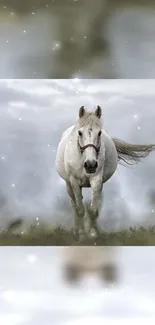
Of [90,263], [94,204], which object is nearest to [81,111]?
[94,204]

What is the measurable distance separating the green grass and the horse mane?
0.55 meters

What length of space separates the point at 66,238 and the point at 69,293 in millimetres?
923

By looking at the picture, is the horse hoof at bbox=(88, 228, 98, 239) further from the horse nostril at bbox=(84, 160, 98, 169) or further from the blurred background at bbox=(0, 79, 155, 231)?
the horse nostril at bbox=(84, 160, 98, 169)

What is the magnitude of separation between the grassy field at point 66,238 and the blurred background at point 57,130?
0.11m

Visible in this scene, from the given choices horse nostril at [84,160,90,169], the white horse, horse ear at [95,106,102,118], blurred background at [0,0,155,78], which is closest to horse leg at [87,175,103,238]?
the white horse

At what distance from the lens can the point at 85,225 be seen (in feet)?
8.51

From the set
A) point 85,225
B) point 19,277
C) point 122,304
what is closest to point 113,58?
point 85,225

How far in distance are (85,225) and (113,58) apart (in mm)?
853

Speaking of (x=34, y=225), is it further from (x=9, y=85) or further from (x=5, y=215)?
(x=9, y=85)

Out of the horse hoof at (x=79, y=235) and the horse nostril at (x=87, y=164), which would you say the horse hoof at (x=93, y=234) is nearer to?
the horse hoof at (x=79, y=235)

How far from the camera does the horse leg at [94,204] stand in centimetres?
251

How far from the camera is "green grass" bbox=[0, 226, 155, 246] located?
257 cm

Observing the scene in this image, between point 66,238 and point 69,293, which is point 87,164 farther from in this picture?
point 69,293

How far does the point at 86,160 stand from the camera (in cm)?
232
